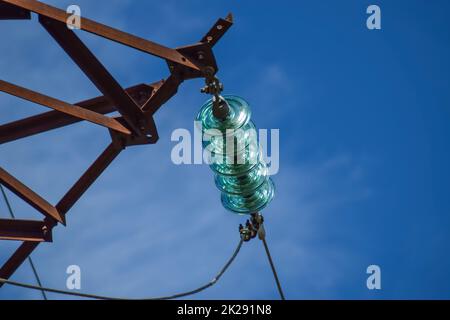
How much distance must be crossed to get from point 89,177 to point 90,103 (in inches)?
32.9

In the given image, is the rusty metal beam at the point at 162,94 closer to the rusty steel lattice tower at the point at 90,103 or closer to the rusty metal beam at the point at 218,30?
the rusty steel lattice tower at the point at 90,103

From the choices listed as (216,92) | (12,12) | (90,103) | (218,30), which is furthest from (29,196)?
(218,30)

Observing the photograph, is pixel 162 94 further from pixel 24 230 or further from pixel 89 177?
pixel 24 230

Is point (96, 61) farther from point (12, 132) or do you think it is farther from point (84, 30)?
point (12, 132)

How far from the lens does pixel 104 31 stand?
804cm

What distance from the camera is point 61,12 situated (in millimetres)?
8039

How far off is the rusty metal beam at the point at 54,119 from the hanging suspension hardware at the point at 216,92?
3.30ft

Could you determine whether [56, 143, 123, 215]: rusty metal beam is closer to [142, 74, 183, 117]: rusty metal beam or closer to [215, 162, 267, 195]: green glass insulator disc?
[142, 74, 183, 117]: rusty metal beam

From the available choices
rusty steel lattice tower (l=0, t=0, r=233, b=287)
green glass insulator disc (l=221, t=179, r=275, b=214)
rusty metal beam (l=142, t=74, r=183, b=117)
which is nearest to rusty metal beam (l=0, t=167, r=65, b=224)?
rusty steel lattice tower (l=0, t=0, r=233, b=287)
